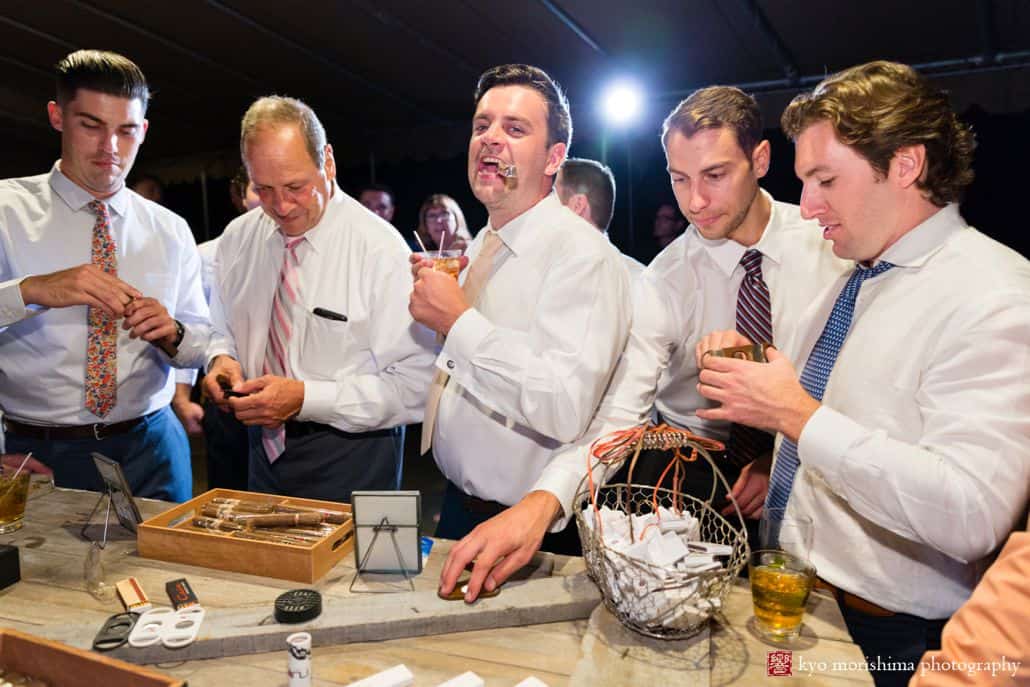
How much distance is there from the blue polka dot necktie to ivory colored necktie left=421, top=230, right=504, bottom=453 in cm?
90

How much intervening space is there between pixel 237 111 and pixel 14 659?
7.10 metres

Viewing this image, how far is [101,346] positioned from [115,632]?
1.56 m

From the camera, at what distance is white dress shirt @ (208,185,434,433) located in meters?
2.29

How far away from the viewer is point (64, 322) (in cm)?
244

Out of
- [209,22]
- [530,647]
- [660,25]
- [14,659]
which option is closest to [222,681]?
[14,659]

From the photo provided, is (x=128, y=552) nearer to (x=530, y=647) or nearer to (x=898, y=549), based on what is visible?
(x=530, y=647)

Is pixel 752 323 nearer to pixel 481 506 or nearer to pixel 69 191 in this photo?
pixel 481 506

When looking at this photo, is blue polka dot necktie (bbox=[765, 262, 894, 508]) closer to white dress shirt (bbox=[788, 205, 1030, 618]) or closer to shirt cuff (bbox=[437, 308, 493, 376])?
white dress shirt (bbox=[788, 205, 1030, 618])

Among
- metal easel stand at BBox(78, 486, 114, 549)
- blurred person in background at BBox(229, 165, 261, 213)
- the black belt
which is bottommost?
metal easel stand at BBox(78, 486, 114, 549)

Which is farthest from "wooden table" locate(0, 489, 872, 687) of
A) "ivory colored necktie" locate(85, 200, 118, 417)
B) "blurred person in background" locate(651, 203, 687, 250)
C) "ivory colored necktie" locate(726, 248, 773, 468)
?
"blurred person in background" locate(651, 203, 687, 250)

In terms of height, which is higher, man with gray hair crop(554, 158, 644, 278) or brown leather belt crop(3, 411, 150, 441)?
man with gray hair crop(554, 158, 644, 278)

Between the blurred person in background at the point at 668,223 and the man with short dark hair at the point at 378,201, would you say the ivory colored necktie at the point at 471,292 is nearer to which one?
the man with short dark hair at the point at 378,201

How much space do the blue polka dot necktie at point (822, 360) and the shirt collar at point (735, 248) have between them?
2.03 ft

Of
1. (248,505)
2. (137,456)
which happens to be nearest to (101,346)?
(137,456)
